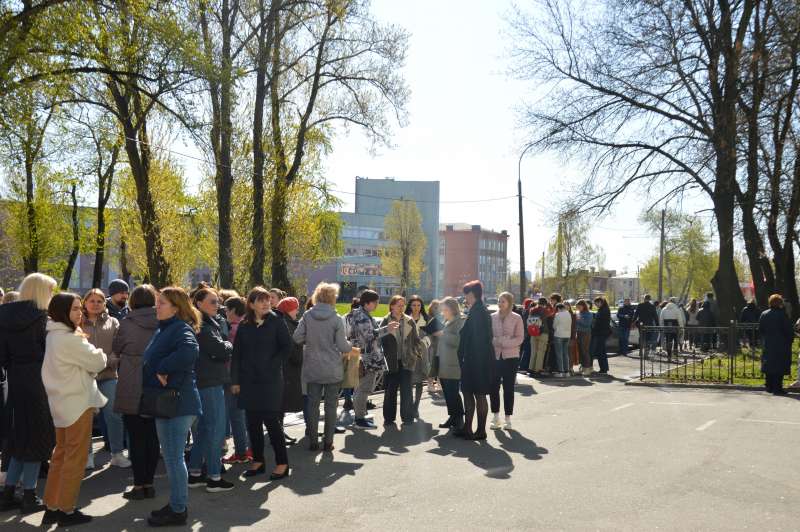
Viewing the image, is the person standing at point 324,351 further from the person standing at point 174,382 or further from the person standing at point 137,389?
the person standing at point 174,382

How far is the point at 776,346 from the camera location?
1501cm

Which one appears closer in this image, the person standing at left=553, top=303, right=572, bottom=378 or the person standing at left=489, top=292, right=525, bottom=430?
the person standing at left=489, top=292, right=525, bottom=430

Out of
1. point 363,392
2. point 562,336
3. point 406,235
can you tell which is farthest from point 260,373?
point 406,235

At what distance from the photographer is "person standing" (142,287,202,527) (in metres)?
6.39

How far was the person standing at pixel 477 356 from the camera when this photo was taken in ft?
33.9

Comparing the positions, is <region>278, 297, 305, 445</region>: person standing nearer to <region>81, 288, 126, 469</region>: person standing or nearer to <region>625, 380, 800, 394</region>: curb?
<region>81, 288, 126, 469</region>: person standing

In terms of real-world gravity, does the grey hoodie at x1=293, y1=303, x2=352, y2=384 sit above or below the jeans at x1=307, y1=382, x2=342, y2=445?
above

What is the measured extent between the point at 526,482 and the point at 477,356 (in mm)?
2662

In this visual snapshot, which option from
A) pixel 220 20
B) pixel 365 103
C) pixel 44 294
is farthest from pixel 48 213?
pixel 44 294

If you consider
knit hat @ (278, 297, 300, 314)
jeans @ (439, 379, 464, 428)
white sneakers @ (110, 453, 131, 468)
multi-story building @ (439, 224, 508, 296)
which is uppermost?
multi-story building @ (439, 224, 508, 296)

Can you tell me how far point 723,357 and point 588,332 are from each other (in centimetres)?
440

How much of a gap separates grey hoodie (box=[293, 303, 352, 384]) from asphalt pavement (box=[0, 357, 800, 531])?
907mm

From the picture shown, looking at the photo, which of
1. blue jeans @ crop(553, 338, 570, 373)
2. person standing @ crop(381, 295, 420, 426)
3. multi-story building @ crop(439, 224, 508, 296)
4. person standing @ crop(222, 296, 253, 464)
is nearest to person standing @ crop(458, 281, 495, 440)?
person standing @ crop(381, 295, 420, 426)

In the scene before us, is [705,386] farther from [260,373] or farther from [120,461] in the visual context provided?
[120,461]
